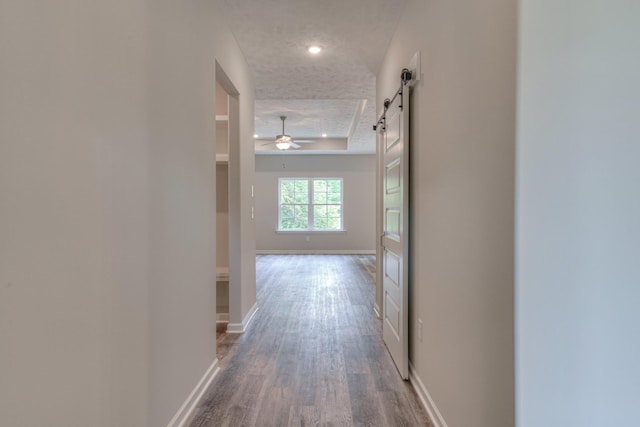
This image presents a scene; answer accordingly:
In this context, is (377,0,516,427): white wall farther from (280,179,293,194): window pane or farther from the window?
(280,179,293,194): window pane

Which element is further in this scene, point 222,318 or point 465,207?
point 222,318

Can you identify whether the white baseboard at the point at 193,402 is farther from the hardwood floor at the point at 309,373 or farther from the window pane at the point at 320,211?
the window pane at the point at 320,211

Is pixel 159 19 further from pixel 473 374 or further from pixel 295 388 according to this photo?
pixel 295 388

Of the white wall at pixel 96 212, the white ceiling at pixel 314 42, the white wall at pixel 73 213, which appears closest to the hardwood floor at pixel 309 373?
the white wall at pixel 96 212

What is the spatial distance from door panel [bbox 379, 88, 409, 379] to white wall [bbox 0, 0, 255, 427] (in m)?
1.33

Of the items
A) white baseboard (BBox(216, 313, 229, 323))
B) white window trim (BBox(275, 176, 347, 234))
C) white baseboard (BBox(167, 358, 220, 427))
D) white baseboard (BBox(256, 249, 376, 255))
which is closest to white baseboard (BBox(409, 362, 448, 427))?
white baseboard (BBox(167, 358, 220, 427))

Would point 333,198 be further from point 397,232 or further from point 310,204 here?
point 397,232

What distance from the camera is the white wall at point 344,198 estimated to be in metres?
8.66

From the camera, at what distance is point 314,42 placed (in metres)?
2.89

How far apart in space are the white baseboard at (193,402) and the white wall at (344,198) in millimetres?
6448

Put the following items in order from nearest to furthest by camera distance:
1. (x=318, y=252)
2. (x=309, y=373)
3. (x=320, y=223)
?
1. (x=309, y=373)
2. (x=318, y=252)
3. (x=320, y=223)

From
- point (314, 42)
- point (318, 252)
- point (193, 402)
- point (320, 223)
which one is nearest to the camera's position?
point (193, 402)

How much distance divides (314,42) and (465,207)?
2174 millimetres

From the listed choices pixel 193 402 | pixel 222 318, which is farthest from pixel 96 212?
pixel 222 318
